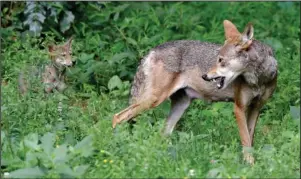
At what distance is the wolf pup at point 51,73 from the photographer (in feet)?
33.4

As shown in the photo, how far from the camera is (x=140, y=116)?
9570 mm

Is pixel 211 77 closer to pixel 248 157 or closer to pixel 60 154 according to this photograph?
pixel 248 157

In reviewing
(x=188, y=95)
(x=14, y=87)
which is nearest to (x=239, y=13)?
(x=188, y=95)

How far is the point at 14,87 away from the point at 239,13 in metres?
6.52

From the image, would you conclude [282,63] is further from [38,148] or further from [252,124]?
[38,148]

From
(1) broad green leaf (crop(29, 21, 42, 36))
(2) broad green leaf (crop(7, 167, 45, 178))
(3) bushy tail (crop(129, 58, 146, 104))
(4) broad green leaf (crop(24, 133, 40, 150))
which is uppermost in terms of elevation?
(1) broad green leaf (crop(29, 21, 42, 36))

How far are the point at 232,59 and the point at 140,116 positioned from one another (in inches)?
61.6

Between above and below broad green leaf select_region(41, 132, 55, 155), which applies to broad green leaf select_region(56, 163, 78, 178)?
below

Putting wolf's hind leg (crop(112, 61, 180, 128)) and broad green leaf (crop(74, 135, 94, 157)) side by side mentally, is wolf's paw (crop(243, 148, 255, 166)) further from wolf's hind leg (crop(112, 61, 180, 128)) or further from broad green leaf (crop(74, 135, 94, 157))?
wolf's hind leg (crop(112, 61, 180, 128))

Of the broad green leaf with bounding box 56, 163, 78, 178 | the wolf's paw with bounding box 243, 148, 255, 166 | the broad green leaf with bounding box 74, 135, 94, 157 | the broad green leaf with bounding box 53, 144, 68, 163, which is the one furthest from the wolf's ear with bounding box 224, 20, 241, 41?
the broad green leaf with bounding box 56, 163, 78, 178

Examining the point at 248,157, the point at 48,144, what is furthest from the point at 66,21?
the point at 48,144

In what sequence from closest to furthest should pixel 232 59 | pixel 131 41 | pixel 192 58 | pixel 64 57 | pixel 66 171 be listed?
pixel 66 171, pixel 232 59, pixel 192 58, pixel 64 57, pixel 131 41

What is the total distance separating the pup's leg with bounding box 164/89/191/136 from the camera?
11.7 m

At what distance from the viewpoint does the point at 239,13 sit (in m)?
16.0
